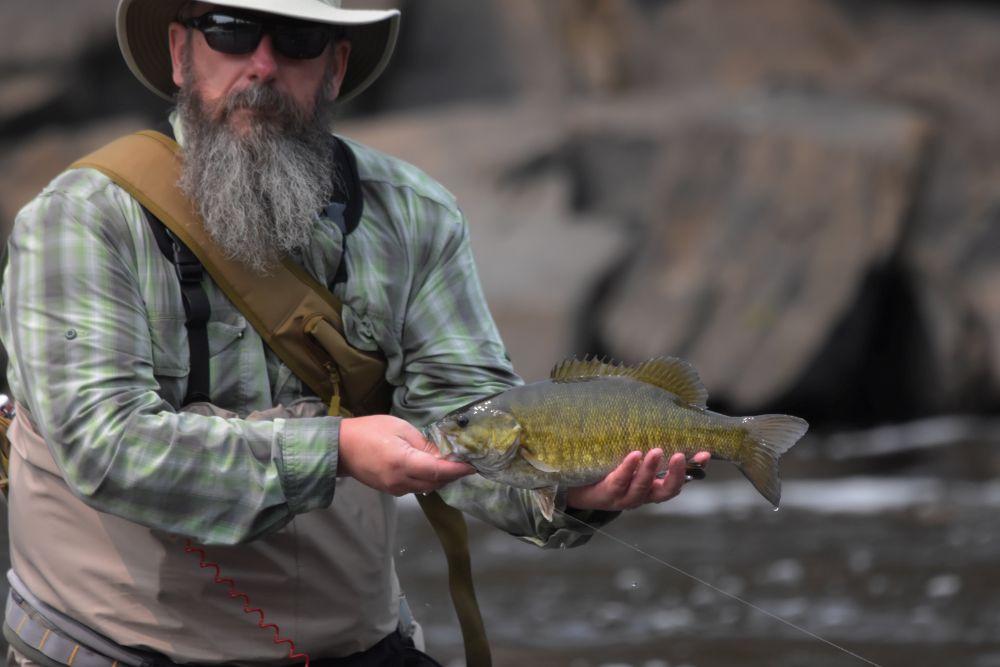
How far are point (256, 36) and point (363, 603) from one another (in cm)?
105

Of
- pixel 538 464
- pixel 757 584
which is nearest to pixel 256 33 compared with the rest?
pixel 538 464

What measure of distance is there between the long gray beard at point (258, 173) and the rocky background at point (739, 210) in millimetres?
7527

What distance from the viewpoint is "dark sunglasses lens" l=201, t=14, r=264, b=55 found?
9.73 ft

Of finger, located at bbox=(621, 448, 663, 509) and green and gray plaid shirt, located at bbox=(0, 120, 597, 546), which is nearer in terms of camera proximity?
green and gray plaid shirt, located at bbox=(0, 120, 597, 546)

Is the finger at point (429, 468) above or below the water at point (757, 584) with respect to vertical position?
above

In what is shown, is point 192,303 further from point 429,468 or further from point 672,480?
point 672,480

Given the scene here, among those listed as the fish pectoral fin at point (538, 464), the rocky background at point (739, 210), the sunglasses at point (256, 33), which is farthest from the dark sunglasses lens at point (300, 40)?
the rocky background at point (739, 210)

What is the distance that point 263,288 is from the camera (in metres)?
2.88

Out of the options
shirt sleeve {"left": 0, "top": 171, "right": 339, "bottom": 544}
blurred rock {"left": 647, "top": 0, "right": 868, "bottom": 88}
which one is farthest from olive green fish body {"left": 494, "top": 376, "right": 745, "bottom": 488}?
blurred rock {"left": 647, "top": 0, "right": 868, "bottom": 88}

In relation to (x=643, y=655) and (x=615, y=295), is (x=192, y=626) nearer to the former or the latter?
(x=643, y=655)

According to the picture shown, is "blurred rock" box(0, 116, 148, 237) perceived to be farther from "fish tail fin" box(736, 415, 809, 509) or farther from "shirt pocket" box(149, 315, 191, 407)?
"fish tail fin" box(736, 415, 809, 509)

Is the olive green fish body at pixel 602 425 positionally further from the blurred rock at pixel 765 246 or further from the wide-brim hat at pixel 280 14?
the blurred rock at pixel 765 246

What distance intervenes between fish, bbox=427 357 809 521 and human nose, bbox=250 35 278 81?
732 mm

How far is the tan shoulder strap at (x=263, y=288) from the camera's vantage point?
286cm
